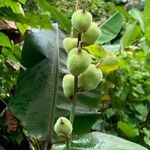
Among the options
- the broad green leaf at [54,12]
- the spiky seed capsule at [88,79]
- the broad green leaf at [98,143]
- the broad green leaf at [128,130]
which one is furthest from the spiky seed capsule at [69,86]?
the broad green leaf at [128,130]

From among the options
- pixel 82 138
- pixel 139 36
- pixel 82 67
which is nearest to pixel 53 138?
pixel 82 138

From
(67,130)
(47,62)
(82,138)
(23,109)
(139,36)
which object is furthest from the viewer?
(139,36)

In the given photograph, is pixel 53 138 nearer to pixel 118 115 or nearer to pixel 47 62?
pixel 47 62

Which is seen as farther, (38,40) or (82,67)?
(38,40)

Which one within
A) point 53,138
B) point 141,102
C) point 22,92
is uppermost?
point 22,92

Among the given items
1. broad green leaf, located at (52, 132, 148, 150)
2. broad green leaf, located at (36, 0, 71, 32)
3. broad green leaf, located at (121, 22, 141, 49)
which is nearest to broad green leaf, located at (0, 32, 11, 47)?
broad green leaf, located at (36, 0, 71, 32)

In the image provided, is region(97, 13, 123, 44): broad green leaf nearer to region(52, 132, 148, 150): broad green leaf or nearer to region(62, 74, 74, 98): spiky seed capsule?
region(52, 132, 148, 150): broad green leaf

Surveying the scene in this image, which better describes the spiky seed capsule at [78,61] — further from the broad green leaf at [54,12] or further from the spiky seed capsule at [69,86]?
the broad green leaf at [54,12]

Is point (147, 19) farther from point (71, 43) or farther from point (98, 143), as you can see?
point (71, 43)
